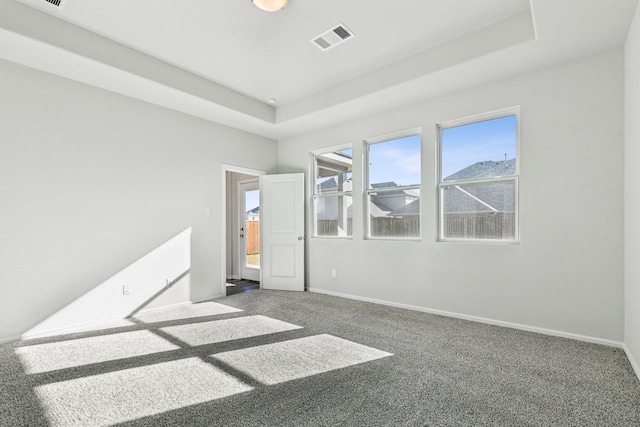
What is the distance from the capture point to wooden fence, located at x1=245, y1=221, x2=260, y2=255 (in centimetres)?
668

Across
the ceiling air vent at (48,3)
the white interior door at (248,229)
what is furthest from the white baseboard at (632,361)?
the white interior door at (248,229)

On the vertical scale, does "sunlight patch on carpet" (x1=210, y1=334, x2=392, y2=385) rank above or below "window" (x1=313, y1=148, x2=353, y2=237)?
below

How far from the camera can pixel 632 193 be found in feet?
8.09

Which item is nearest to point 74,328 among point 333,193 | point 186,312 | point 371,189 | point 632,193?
point 186,312

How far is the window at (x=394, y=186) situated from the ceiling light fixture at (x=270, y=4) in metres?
2.37

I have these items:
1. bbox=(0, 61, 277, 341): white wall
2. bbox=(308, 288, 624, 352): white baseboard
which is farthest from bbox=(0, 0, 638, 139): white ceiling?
bbox=(308, 288, 624, 352): white baseboard

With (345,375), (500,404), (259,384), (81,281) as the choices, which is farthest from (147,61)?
(500,404)

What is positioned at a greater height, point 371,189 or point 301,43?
point 301,43

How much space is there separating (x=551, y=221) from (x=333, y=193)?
2.98 metres

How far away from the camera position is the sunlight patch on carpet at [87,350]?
8.42 ft

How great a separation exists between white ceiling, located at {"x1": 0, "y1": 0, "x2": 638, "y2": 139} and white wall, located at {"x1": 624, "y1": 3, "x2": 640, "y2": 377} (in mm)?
310

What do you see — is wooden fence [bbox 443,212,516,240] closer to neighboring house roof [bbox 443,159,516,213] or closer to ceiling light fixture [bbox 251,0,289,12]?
neighboring house roof [bbox 443,159,516,213]

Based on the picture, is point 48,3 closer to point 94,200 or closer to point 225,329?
point 94,200

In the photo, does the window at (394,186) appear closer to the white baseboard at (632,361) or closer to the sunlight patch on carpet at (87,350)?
the white baseboard at (632,361)
